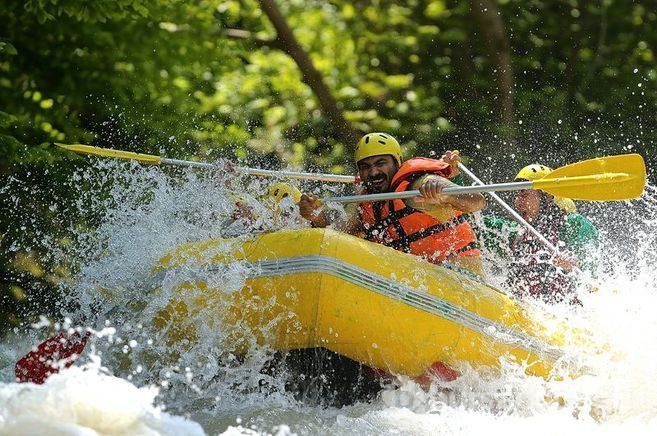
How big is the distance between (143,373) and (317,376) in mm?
838

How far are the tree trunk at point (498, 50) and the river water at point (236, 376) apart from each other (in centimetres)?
520

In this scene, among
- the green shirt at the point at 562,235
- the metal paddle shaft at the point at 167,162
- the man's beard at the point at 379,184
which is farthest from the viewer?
the green shirt at the point at 562,235

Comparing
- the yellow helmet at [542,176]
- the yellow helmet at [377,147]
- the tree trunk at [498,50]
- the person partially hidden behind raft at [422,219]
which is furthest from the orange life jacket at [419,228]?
the tree trunk at [498,50]

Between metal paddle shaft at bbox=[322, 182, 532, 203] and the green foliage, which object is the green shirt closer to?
metal paddle shaft at bbox=[322, 182, 532, 203]

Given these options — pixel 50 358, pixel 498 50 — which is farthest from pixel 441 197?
pixel 498 50

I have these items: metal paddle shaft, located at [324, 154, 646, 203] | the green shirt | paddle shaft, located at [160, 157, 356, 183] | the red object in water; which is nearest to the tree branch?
paddle shaft, located at [160, 157, 356, 183]

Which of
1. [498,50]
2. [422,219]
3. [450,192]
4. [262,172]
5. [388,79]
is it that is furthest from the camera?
[388,79]

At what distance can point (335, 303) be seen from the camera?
16.8ft

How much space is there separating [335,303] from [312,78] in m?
6.69

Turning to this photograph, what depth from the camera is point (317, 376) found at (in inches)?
210

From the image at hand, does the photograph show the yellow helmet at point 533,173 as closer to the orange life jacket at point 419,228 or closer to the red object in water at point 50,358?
the orange life jacket at point 419,228

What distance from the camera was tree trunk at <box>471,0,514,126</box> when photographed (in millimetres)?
11328

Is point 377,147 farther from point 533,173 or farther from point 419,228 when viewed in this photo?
point 533,173

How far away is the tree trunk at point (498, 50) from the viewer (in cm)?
1133
